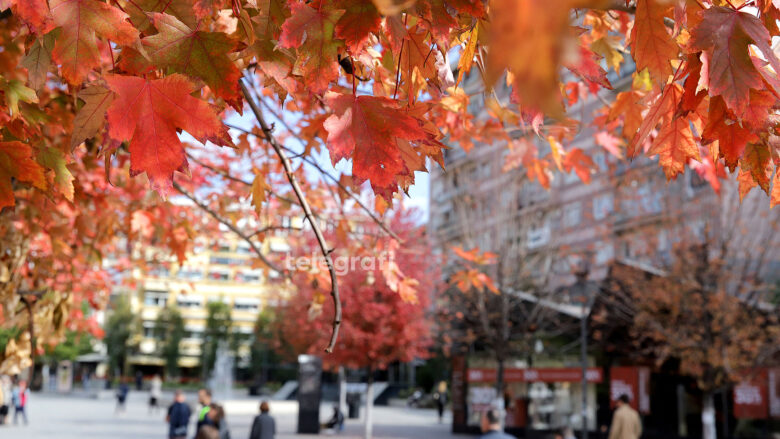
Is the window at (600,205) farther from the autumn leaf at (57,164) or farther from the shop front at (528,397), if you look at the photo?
the autumn leaf at (57,164)

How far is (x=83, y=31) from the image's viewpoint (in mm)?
1686

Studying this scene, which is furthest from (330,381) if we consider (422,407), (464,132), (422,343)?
(464,132)

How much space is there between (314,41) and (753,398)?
18035mm

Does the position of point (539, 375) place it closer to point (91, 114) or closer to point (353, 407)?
point (353, 407)

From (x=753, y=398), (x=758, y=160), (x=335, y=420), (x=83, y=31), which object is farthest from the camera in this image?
(x=335, y=420)

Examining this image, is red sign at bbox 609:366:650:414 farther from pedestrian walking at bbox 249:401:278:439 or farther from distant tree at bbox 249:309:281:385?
distant tree at bbox 249:309:281:385

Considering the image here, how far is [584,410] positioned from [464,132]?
13395mm

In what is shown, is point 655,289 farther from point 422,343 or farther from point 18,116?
point 18,116

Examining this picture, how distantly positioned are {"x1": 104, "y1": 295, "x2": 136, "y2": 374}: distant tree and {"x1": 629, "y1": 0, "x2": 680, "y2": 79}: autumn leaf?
68.3 m

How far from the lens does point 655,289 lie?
16.5 m

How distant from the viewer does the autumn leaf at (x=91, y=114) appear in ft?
5.65

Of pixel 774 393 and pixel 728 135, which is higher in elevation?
pixel 728 135

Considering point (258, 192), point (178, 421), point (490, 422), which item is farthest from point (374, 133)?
point (178, 421)

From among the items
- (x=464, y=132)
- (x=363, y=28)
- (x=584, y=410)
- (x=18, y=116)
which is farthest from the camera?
(x=584, y=410)
